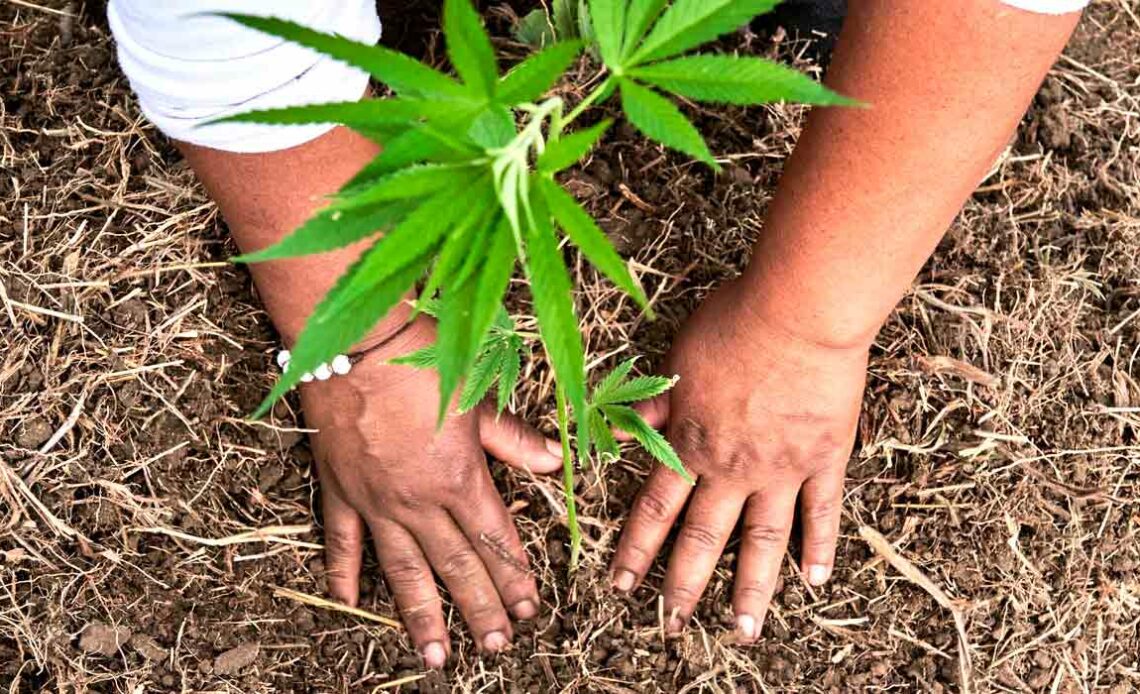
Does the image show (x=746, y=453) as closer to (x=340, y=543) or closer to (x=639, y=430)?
(x=639, y=430)

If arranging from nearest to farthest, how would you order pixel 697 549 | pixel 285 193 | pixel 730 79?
1. pixel 730 79
2. pixel 285 193
3. pixel 697 549

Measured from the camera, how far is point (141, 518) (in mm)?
1634

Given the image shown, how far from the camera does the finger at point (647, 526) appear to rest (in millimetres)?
1660

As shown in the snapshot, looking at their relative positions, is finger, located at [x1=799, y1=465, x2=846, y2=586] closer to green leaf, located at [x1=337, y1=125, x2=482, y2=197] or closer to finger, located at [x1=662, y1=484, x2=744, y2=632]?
finger, located at [x1=662, y1=484, x2=744, y2=632]

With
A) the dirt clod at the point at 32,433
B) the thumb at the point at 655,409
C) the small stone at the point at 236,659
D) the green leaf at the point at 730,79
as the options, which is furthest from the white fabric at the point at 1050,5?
the dirt clod at the point at 32,433

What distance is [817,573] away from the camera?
67.0 inches

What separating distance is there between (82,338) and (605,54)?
1.12 m

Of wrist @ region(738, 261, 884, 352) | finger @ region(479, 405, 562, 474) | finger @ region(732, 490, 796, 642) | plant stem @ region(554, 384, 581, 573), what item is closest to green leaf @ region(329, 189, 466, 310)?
plant stem @ region(554, 384, 581, 573)

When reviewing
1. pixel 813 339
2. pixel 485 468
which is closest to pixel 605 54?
pixel 813 339

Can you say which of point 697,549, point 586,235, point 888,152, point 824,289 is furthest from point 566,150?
point 697,549

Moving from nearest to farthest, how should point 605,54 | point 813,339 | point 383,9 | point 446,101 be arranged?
point 446,101
point 605,54
point 813,339
point 383,9

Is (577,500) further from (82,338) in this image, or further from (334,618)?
(82,338)

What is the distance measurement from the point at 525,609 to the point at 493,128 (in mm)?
1037

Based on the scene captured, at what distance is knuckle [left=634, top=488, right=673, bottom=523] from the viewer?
166 centimetres
